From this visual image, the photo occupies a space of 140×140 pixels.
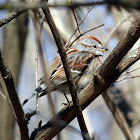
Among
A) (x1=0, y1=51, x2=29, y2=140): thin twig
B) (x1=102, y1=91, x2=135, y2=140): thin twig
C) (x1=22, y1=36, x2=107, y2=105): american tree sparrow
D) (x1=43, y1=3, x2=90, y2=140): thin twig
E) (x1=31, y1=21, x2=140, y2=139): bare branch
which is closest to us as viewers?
(x1=43, y1=3, x2=90, y2=140): thin twig

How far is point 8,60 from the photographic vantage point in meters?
5.79

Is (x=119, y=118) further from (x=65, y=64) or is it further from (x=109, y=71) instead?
(x=65, y=64)

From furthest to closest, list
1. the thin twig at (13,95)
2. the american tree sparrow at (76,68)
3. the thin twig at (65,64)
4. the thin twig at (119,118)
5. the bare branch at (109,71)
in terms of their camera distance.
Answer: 1. the thin twig at (119,118)
2. the american tree sparrow at (76,68)
3. the bare branch at (109,71)
4. the thin twig at (13,95)
5. the thin twig at (65,64)

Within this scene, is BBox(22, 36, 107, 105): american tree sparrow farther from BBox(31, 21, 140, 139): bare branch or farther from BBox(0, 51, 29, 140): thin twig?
BBox(0, 51, 29, 140): thin twig

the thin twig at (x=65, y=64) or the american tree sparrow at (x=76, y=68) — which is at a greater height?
the american tree sparrow at (x=76, y=68)

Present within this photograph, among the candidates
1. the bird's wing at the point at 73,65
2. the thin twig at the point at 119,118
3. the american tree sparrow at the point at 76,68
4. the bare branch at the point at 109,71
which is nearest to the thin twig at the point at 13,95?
the bare branch at the point at 109,71

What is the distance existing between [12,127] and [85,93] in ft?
8.74

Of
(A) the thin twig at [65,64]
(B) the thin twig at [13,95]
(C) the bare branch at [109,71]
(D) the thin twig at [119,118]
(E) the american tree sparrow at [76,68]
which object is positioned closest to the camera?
(A) the thin twig at [65,64]

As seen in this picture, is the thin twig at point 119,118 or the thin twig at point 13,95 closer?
the thin twig at point 13,95

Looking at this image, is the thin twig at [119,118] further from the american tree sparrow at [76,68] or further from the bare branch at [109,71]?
the bare branch at [109,71]

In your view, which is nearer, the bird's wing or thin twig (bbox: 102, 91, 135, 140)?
the bird's wing

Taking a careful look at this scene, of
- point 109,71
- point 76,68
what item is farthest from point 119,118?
point 109,71

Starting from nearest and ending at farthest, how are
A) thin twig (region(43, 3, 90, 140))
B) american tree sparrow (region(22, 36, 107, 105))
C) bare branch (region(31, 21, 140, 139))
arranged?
thin twig (region(43, 3, 90, 140)), bare branch (region(31, 21, 140, 139)), american tree sparrow (region(22, 36, 107, 105))

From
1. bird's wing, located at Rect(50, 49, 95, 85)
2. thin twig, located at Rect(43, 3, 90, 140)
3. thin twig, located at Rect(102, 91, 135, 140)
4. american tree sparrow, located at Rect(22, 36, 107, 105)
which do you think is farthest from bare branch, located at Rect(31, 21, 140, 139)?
thin twig, located at Rect(102, 91, 135, 140)
